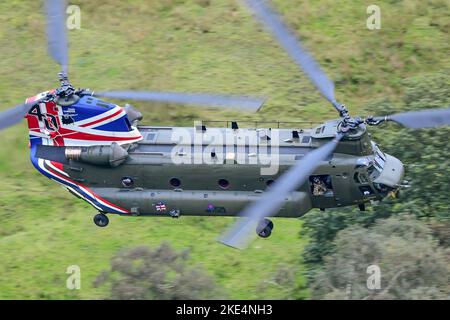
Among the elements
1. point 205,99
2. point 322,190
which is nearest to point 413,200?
point 322,190

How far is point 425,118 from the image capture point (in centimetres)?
2972

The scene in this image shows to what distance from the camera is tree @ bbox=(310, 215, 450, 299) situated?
102 feet

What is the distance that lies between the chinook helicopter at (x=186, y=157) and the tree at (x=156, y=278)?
66.3 inches

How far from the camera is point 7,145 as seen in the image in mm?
40125

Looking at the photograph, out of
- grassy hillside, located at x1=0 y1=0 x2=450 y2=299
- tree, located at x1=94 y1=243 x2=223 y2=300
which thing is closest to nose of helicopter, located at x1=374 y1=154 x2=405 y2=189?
grassy hillside, located at x1=0 y1=0 x2=450 y2=299

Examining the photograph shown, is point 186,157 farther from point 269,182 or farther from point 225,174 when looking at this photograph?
point 269,182

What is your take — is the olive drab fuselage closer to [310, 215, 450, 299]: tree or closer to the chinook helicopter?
the chinook helicopter

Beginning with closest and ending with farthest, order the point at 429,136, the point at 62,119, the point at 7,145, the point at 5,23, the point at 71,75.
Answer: the point at 62,119, the point at 429,136, the point at 7,145, the point at 71,75, the point at 5,23

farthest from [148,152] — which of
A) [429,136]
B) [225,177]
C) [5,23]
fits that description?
[5,23]

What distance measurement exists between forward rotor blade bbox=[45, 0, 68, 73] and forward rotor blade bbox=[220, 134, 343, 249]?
8163mm

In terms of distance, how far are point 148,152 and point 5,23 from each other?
820 inches

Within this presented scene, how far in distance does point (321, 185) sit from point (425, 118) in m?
4.76

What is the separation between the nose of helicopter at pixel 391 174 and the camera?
32.6 metres
